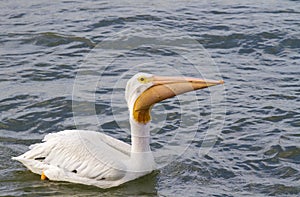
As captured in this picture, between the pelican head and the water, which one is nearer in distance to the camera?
the pelican head

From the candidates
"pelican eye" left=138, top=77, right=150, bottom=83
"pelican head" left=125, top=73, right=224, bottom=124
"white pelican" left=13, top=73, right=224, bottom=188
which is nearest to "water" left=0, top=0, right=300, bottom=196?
"white pelican" left=13, top=73, right=224, bottom=188

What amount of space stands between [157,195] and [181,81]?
1.15 meters

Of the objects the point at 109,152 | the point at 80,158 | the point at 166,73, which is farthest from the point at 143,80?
the point at 166,73

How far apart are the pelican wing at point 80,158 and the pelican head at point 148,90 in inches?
16.6

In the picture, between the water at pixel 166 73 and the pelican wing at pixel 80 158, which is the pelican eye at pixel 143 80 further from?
the water at pixel 166 73

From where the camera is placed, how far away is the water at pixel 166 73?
8.02m

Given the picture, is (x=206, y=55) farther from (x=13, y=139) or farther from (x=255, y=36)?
(x=13, y=139)

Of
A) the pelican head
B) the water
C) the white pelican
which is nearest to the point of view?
the pelican head

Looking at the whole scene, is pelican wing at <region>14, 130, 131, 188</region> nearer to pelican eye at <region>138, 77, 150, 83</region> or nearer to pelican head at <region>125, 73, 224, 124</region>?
pelican head at <region>125, 73, 224, 124</region>

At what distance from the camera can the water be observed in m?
8.02

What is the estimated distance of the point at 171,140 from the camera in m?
8.90

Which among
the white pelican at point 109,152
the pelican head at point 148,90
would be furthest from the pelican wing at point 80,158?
the pelican head at point 148,90

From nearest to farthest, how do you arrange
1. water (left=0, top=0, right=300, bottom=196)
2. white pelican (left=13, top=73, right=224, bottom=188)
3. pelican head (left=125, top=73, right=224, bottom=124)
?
pelican head (left=125, top=73, right=224, bottom=124)
white pelican (left=13, top=73, right=224, bottom=188)
water (left=0, top=0, right=300, bottom=196)

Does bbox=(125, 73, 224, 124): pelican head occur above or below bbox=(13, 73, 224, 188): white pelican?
above
